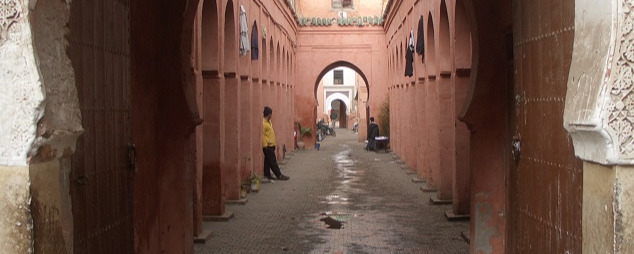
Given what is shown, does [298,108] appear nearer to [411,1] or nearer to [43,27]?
[411,1]

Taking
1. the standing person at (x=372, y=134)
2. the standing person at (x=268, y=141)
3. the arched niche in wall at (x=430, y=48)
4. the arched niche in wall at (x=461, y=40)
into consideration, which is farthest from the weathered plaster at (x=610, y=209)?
the standing person at (x=372, y=134)

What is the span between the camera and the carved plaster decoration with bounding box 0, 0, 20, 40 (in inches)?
130

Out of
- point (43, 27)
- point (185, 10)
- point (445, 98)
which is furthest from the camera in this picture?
point (445, 98)

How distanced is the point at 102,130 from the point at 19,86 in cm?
159

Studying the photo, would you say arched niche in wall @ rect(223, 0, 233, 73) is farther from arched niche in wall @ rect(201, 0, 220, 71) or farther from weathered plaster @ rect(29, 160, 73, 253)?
weathered plaster @ rect(29, 160, 73, 253)

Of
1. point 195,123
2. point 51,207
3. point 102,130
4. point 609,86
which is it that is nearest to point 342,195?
point 195,123


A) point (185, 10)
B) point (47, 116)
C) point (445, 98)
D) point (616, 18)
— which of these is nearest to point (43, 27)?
point (47, 116)

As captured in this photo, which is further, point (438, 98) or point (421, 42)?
point (421, 42)

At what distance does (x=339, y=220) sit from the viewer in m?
11.9

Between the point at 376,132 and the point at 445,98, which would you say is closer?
the point at 445,98

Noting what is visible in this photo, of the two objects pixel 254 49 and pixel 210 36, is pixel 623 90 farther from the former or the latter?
pixel 254 49

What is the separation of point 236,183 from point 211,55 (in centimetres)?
299

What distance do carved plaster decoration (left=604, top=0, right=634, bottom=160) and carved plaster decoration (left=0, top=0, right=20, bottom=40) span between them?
2.65 meters

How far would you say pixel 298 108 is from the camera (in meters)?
30.1
